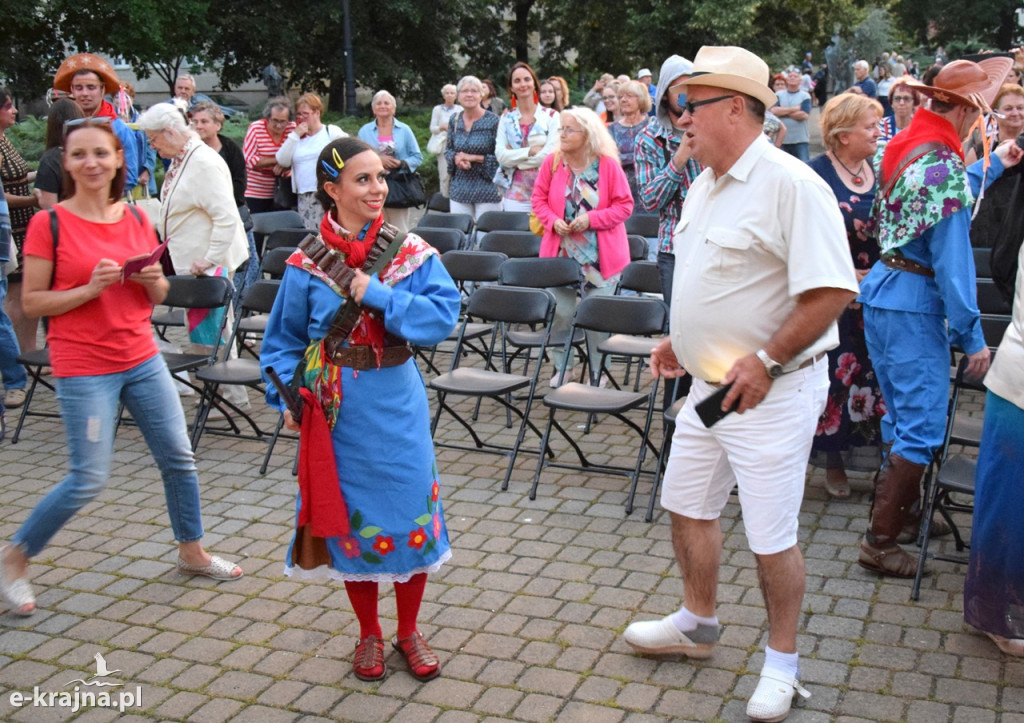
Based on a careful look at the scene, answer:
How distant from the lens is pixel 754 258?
3.54 meters

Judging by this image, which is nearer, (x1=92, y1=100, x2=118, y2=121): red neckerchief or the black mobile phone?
the black mobile phone

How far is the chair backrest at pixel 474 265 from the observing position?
25.7 ft

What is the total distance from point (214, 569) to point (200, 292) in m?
2.49

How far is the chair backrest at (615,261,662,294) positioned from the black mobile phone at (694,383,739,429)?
3524mm

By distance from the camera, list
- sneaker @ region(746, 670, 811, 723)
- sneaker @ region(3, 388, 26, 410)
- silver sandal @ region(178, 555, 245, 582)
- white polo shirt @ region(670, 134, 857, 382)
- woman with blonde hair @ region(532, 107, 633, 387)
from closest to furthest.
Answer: white polo shirt @ region(670, 134, 857, 382) < sneaker @ region(746, 670, 811, 723) < silver sandal @ region(178, 555, 245, 582) < woman with blonde hair @ region(532, 107, 633, 387) < sneaker @ region(3, 388, 26, 410)

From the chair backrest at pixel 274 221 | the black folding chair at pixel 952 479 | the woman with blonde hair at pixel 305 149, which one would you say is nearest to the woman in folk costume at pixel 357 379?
the black folding chair at pixel 952 479

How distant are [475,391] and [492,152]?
4728mm

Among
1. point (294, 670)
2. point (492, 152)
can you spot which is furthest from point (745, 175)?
point (492, 152)

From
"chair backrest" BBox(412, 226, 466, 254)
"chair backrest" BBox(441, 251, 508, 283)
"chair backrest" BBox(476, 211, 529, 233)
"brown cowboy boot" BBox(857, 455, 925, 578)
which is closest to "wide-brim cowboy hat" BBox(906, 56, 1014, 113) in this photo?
"brown cowboy boot" BBox(857, 455, 925, 578)

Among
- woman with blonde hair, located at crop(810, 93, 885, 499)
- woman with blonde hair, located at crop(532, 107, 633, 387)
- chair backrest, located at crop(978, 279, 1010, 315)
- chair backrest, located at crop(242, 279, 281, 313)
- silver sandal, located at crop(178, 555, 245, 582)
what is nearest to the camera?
silver sandal, located at crop(178, 555, 245, 582)

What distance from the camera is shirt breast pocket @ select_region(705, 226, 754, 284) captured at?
3529mm

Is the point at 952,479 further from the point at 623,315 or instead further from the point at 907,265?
the point at 623,315

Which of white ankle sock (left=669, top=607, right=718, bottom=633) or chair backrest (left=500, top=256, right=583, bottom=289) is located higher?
chair backrest (left=500, top=256, right=583, bottom=289)

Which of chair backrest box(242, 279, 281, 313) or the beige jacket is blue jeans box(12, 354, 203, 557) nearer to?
chair backrest box(242, 279, 281, 313)
